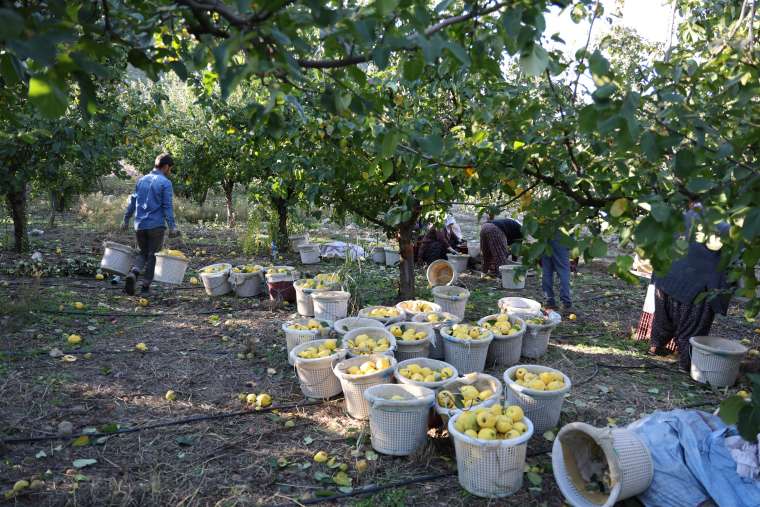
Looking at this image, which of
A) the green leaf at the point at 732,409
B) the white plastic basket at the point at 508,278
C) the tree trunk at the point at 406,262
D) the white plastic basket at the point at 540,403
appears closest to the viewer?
the green leaf at the point at 732,409

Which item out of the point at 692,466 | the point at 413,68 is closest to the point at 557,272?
the point at 692,466

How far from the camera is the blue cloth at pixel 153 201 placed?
6387 mm

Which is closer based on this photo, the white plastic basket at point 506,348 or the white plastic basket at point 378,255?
the white plastic basket at point 506,348

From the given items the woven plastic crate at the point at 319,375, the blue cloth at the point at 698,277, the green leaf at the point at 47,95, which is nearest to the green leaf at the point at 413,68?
the green leaf at the point at 47,95

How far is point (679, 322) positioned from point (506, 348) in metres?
1.64

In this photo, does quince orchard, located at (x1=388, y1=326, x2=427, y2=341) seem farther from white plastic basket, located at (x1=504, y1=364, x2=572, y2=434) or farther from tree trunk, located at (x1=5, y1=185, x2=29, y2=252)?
tree trunk, located at (x1=5, y1=185, x2=29, y2=252)

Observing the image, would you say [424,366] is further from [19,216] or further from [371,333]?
[19,216]

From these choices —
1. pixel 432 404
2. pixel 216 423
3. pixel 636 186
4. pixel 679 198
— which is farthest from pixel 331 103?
pixel 216 423

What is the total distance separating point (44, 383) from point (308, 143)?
2.95m

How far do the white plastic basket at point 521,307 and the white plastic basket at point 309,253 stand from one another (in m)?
4.37

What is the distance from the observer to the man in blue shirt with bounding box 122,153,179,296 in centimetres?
640

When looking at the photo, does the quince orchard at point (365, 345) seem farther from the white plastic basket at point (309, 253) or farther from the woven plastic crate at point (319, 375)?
the white plastic basket at point (309, 253)

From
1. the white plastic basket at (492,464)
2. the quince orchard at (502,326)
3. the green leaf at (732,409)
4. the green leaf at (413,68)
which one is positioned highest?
the green leaf at (413,68)

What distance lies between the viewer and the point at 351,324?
4750mm
